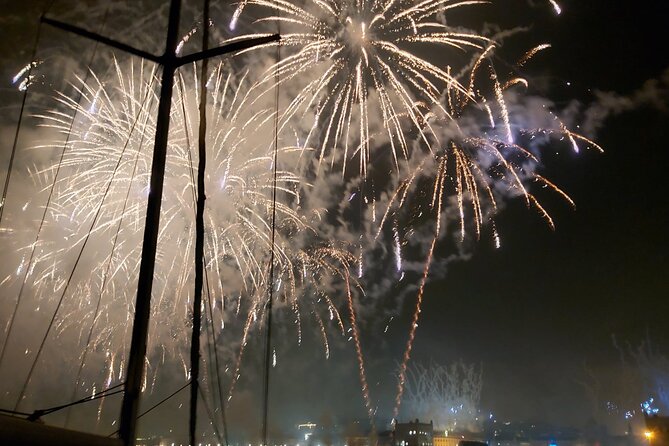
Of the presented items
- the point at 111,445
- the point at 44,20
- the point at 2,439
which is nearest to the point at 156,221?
the point at 111,445

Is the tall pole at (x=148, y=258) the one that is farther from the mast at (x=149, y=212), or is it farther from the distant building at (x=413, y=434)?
the distant building at (x=413, y=434)

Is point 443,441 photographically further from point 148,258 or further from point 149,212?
point 149,212

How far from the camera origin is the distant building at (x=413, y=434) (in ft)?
294

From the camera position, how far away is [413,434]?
90750mm

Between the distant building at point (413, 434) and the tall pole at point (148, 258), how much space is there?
87.9 meters

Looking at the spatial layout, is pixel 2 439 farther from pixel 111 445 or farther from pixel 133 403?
pixel 133 403

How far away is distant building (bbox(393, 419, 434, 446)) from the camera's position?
294 ft

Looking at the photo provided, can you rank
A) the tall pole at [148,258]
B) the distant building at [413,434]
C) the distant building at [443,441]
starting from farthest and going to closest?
1. the distant building at [443,441]
2. the distant building at [413,434]
3. the tall pole at [148,258]

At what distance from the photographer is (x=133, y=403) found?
7.32 meters

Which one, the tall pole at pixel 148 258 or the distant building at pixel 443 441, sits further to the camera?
the distant building at pixel 443 441

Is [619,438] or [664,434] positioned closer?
[664,434]

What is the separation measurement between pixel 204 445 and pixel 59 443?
136595 mm

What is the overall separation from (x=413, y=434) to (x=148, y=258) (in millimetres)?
90647

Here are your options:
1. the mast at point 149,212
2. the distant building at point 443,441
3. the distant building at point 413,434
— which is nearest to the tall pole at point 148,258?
the mast at point 149,212
